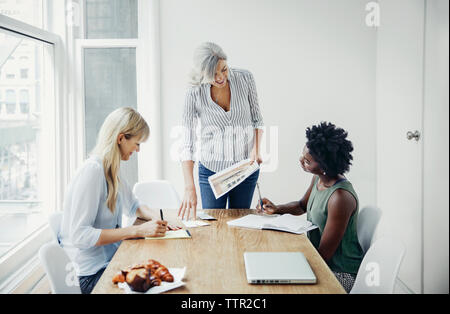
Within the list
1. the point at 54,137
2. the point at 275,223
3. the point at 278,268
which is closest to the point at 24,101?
the point at 54,137

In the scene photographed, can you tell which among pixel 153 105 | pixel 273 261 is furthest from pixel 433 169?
pixel 153 105

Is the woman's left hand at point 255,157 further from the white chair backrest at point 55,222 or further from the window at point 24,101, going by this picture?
the window at point 24,101

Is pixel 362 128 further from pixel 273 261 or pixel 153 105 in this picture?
pixel 273 261

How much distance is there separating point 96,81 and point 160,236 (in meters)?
1.88

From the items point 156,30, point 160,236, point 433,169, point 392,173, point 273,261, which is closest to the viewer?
point 273,261

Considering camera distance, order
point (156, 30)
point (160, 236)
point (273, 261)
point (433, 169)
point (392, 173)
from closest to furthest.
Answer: point (273, 261) < point (160, 236) < point (433, 169) < point (392, 173) < point (156, 30)

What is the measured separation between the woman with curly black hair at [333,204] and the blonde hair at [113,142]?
0.69 metres

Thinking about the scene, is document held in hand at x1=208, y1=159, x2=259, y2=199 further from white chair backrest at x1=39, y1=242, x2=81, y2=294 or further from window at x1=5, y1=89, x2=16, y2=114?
window at x1=5, y1=89, x2=16, y2=114

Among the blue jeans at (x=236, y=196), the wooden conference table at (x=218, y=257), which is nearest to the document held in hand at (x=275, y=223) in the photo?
the wooden conference table at (x=218, y=257)

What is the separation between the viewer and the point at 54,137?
2.90 meters

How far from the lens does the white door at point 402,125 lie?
1.89 m

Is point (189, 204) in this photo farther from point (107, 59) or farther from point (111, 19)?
point (111, 19)

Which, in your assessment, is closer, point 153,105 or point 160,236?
point 160,236

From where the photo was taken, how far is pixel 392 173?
8.40ft
